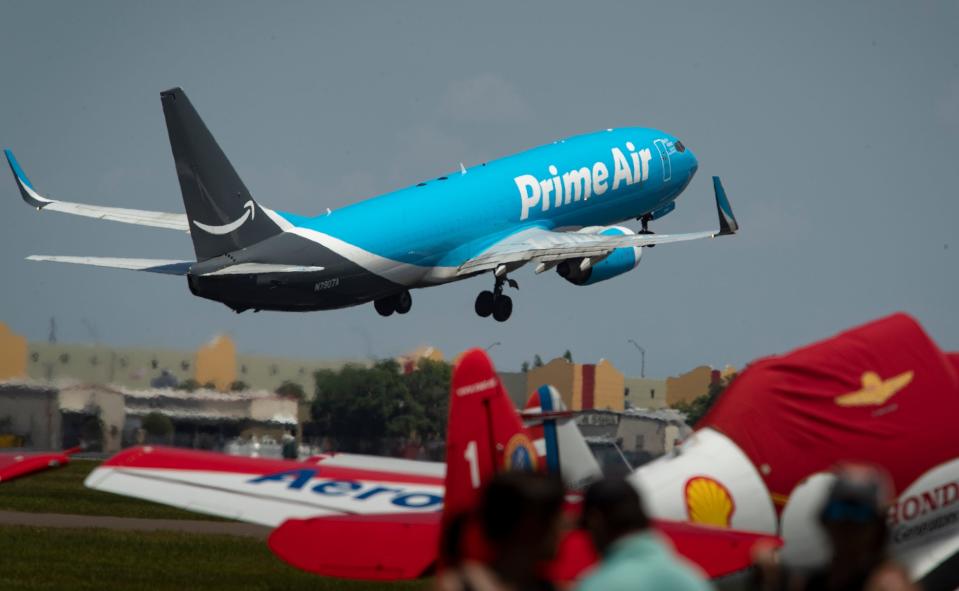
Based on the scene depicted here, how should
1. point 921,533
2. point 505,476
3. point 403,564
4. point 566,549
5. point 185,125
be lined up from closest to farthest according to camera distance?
point 505,476
point 566,549
point 403,564
point 921,533
point 185,125

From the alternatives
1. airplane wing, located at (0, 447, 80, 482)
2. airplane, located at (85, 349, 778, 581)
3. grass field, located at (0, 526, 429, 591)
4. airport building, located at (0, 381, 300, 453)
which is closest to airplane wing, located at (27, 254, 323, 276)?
airport building, located at (0, 381, 300, 453)

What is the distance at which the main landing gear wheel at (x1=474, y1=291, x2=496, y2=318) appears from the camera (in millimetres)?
59375

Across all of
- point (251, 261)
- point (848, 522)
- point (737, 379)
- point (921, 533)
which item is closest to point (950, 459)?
point (921, 533)

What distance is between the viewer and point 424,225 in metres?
54.7

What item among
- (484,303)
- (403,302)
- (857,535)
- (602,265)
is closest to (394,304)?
(403,302)

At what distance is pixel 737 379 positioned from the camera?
16.1m

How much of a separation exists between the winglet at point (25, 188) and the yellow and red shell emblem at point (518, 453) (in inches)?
1825

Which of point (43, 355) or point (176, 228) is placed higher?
point (176, 228)

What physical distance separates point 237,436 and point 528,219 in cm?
1634

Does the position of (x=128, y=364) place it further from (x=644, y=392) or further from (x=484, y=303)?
(x=644, y=392)

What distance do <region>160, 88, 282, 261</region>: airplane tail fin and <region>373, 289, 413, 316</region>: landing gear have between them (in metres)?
8.80

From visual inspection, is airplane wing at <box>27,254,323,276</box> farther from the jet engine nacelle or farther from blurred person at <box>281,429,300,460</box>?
the jet engine nacelle

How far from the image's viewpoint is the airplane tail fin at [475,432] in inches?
550

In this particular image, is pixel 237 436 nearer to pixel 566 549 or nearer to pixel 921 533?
pixel 921 533
